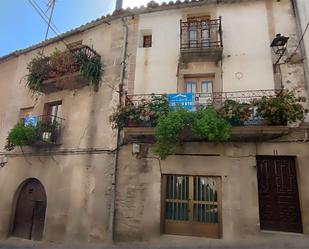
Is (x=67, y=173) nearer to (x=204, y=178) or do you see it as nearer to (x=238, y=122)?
(x=204, y=178)

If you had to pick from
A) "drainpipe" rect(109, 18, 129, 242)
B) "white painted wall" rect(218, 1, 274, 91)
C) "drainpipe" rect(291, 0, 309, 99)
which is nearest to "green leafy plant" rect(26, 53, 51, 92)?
"drainpipe" rect(109, 18, 129, 242)

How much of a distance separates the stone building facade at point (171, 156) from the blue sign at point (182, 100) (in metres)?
0.55

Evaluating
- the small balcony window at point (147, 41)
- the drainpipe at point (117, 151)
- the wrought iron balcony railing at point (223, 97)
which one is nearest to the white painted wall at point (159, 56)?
the small balcony window at point (147, 41)

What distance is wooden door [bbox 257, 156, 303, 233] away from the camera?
6.38 meters

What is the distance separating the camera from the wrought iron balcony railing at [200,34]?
312 inches

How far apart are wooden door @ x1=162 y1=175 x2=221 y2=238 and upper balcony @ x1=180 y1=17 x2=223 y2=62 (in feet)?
12.3

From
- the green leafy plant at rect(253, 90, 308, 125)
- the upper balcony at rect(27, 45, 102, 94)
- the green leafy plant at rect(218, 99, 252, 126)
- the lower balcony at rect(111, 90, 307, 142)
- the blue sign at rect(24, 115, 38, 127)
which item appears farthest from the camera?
the blue sign at rect(24, 115, 38, 127)

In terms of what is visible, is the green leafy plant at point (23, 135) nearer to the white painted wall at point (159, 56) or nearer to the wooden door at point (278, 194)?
the white painted wall at point (159, 56)

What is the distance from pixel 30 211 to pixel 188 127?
6.47 metres

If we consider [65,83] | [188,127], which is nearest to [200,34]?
[188,127]

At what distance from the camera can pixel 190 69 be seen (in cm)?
800

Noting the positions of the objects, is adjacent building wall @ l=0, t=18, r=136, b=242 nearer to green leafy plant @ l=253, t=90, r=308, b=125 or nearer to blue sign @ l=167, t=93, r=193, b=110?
blue sign @ l=167, t=93, r=193, b=110

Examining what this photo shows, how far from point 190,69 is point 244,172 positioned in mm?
3561

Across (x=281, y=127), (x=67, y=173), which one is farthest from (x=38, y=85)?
(x=281, y=127)
